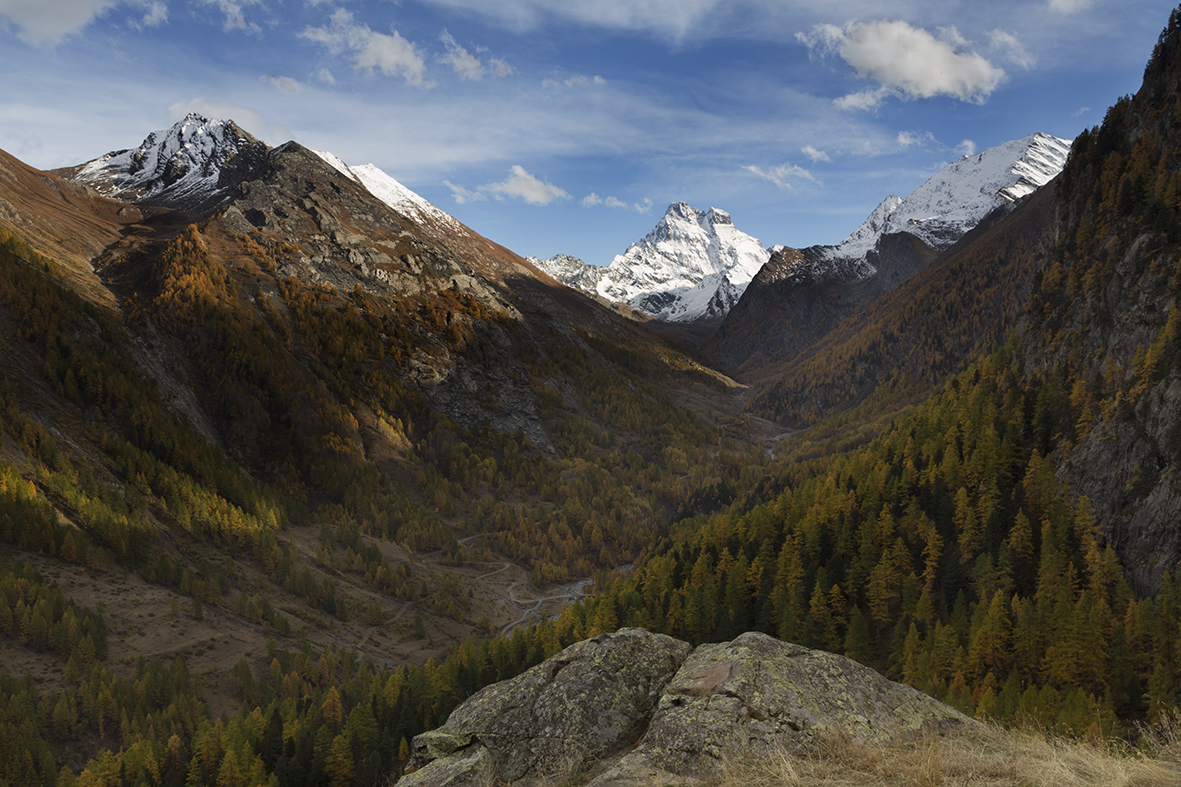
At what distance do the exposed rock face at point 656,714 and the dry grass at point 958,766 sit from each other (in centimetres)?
117

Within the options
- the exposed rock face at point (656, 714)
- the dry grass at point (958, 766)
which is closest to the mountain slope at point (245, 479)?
the exposed rock face at point (656, 714)

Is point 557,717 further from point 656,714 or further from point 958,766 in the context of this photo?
point 958,766

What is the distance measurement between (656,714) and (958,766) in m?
8.67

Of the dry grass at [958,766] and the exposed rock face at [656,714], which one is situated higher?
the dry grass at [958,766]

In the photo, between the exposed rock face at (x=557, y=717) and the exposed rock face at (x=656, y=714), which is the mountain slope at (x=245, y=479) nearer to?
the exposed rock face at (x=557, y=717)

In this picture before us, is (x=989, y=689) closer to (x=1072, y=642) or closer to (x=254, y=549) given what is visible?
(x=1072, y=642)

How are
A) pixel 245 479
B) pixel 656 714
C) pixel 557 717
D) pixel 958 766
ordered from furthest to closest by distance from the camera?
pixel 245 479
pixel 557 717
pixel 656 714
pixel 958 766

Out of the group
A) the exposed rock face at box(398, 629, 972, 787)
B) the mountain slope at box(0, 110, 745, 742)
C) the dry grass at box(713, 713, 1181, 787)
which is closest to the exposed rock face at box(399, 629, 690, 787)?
the exposed rock face at box(398, 629, 972, 787)

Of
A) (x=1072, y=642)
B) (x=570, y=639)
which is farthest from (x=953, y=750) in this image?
(x=570, y=639)

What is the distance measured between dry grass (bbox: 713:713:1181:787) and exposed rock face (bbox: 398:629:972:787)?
3.85ft

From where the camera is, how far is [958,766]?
573 inches

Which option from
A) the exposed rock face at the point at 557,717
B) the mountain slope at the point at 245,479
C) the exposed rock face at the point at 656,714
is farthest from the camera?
the mountain slope at the point at 245,479

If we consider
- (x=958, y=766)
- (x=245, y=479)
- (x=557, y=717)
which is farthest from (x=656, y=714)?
(x=245, y=479)

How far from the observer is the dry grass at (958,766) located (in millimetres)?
13344
